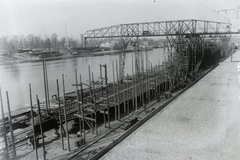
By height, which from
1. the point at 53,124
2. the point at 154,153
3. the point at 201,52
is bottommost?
the point at 53,124

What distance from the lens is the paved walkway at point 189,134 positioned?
9.03 meters

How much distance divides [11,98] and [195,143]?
2190 cm

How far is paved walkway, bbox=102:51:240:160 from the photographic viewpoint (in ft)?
29.6

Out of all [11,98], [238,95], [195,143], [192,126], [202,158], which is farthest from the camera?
[11,98]

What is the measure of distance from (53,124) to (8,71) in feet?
92.5

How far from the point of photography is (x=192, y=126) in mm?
11828

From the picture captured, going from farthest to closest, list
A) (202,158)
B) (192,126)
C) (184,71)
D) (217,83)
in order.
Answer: (184,71) < (217,83) < (192,126) < (202,158)

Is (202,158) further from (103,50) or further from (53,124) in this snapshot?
(103,50)

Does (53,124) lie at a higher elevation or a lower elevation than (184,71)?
lower

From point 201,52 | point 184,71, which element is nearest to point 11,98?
point 184,71

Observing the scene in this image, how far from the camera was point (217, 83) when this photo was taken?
22.6 meters

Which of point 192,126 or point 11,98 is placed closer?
point 192,126

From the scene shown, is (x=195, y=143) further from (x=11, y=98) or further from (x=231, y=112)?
(x=11, y=98)

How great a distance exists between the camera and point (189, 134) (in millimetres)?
10875
